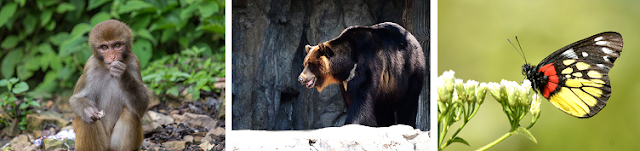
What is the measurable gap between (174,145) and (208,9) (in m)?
0.86

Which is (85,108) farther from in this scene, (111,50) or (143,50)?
(143,50)

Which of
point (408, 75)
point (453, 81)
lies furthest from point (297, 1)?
point (453, 81)

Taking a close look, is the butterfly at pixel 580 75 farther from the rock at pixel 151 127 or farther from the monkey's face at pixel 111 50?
the rock at pixel 151 127

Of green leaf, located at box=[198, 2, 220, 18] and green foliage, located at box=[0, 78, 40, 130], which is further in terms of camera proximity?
green leaf, located at box=[198, 2, 220, 18]

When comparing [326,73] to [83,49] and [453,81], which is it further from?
[83,49]

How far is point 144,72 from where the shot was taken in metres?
2.42

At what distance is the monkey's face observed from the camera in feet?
4.62

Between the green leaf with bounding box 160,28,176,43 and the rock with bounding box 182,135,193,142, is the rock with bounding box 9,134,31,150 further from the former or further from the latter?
the green leaf with bounding box 160,28,176,43

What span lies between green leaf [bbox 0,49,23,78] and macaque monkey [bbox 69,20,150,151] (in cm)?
161

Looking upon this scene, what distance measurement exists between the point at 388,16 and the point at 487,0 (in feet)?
2.60

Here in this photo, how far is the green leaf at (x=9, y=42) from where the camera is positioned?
2.72 metres

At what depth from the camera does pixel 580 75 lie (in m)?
1.60

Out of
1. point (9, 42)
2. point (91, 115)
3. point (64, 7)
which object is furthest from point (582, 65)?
point (9, 42)

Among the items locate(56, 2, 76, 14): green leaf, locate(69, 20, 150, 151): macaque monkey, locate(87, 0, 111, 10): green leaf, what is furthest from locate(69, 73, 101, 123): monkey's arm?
locate(56, 2, 76, 14): green leaf
